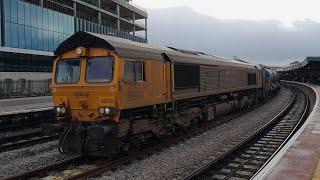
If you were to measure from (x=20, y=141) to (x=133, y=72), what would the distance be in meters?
6.52

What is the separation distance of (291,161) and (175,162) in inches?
134

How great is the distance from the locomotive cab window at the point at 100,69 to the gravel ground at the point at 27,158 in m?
2.86

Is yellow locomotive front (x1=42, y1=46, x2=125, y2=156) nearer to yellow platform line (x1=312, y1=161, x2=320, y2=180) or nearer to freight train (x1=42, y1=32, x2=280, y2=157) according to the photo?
freight train (x1=42, y1=32, x2=280, y2=157)

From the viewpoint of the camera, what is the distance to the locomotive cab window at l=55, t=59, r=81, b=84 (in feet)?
36.0

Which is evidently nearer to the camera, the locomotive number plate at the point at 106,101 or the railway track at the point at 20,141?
the locomotive number plate at the point at 106,101

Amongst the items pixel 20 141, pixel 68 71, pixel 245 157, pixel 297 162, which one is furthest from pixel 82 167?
pixel 297 162

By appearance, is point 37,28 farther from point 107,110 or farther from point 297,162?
point 297,162

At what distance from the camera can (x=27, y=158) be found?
1144 cm

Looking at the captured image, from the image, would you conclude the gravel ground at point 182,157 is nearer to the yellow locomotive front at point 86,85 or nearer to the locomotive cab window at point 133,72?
the yellow locomotive front at point 86,85

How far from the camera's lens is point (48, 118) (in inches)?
820

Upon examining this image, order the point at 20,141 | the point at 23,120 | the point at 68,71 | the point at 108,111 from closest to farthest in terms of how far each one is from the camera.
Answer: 1. the point at 108,111
2. the point at 68,71
3. the point at 20,141
4. the point at 23,120

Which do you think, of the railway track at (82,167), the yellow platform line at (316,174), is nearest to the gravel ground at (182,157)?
the railway track at (82,167)

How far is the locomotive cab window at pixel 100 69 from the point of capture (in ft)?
34.1

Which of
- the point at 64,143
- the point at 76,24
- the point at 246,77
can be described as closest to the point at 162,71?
the point at 64,143
